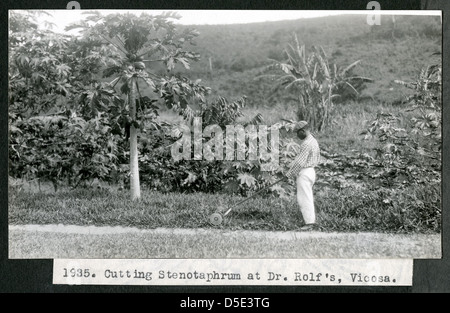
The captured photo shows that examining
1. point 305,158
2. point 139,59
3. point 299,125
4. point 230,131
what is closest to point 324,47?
point 299,125

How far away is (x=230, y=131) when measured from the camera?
7.55m

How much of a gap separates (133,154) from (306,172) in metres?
1.33

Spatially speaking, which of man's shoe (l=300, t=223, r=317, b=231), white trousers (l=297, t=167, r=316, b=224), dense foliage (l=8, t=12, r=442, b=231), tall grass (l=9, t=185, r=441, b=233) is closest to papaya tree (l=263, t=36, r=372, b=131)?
dense foliage (l=8, t=12, r=442, b=231)

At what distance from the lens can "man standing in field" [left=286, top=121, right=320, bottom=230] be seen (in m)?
7.50

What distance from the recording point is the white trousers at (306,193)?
750 cm

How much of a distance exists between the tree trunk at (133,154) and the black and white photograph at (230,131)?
11 millimetres

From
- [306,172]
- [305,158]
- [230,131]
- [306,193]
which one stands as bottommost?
[306,193]

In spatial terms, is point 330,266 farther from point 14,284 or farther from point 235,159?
point 14,284
